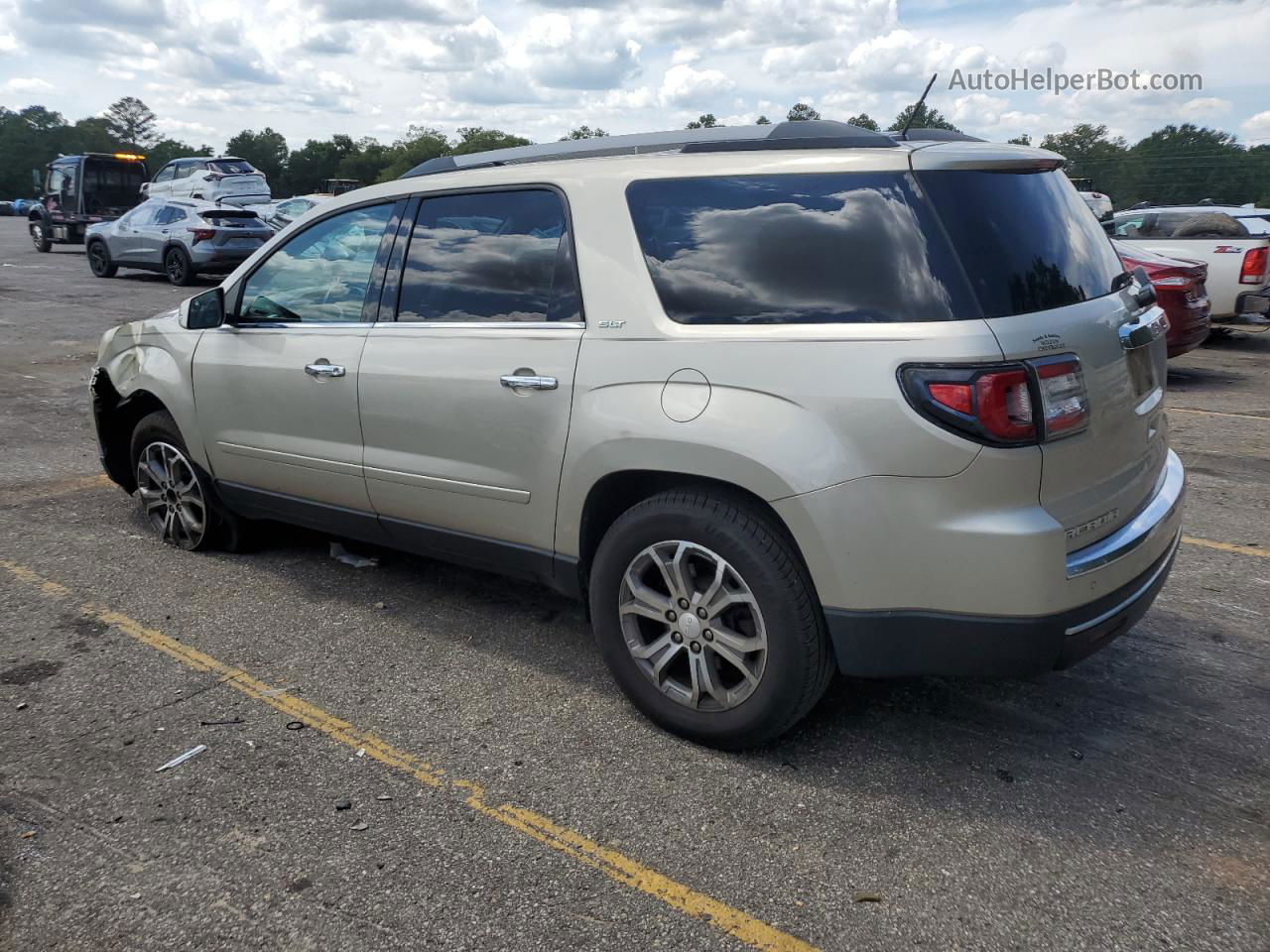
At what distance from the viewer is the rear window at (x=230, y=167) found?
1065 inches

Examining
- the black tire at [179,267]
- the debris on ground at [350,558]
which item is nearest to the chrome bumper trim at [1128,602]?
the debris on ground at [350,558]

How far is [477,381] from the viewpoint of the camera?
371 centimetres

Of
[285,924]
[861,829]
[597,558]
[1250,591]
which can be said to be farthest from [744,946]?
[1250,591]

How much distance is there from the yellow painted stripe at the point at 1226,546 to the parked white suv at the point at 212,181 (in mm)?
24811

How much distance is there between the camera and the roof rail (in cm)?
312

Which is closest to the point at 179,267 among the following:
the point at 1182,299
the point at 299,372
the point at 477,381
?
the point at 1182,299

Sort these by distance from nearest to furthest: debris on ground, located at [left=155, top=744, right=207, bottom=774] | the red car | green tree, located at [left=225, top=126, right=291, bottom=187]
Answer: debris on ground, located at [left=155, top=744, right=207, bottom=774] → the red car → green tree, located at [left=225, top=126, right=291, bottom=187]

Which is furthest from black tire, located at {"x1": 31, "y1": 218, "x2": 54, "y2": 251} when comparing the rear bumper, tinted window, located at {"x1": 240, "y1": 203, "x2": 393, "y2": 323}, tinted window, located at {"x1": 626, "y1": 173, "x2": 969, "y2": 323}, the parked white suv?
the rear bumper

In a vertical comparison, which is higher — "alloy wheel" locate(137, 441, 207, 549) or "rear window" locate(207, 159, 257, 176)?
"rear window" locate(207, 159, 257, 176)

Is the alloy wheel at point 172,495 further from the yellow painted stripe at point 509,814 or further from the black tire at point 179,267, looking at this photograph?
the black tire at point 179,267

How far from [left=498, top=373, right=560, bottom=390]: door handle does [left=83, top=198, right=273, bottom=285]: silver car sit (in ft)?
55.4

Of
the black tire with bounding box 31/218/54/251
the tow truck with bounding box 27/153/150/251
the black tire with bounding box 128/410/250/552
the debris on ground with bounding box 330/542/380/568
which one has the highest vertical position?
the tow truck with bounding box 27/153/150/251

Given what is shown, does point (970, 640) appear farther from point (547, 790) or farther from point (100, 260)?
point (100, 260)

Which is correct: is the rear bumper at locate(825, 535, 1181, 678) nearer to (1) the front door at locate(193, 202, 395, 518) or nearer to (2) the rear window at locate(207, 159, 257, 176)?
(1) the front door at locate(193, 202, 395, 518)
